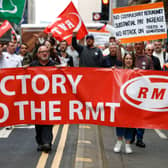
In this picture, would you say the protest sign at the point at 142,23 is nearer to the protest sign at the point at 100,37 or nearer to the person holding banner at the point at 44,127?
the person holding banner at the point at 44,127

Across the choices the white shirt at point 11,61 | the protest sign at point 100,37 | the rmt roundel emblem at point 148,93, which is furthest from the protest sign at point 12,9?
the protest sign at point 100,37

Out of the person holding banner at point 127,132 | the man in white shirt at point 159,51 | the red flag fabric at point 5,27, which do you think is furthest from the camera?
the man in white shirt at point 159,51

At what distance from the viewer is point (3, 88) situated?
6406 mm

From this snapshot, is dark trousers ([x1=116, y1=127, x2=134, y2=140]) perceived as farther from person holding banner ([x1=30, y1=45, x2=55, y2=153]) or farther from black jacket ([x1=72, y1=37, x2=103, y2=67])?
black jacket ([x1=72, y1=37, x2=103, y2=67])

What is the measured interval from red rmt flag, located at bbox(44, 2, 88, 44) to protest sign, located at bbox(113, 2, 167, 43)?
3.08m

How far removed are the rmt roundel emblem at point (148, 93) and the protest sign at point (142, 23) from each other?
2.28 m

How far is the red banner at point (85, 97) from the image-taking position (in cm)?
645

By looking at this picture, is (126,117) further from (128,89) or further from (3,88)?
(3,88)

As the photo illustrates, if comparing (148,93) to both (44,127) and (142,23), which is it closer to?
(44,127)

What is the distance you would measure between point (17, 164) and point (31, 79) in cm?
118

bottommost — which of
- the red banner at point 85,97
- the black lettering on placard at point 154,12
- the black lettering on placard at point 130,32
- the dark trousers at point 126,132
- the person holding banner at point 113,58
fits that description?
the dark trousers at point 126,132

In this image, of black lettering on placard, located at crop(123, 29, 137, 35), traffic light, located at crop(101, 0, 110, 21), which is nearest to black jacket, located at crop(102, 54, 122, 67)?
black lettering on placard, located at crop(123, 29, 137, 35)

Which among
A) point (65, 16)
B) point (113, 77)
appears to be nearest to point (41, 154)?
point (113, 77)

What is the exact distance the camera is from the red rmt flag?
11.7m
